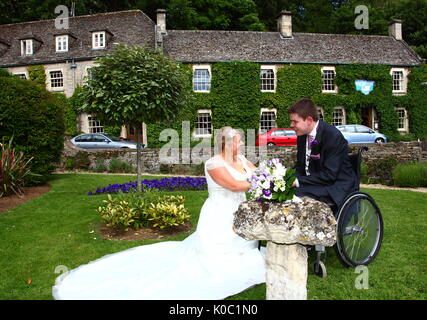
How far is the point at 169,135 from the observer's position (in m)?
25.5

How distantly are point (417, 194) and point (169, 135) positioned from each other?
58.1ft

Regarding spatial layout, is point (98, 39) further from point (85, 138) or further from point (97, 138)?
point (97, 138)

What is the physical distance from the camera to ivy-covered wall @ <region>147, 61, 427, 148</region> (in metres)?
25.7

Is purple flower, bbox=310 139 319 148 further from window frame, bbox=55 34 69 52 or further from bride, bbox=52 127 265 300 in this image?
window frame, bbox=55 34 69 52

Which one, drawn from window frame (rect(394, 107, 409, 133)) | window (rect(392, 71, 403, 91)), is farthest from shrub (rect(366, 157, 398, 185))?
window (rect(392, 71, 403, 91))

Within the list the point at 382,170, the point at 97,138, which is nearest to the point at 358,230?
the point at 382,170

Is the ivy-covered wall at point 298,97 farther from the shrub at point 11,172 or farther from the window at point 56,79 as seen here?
the shrub at point 11,172

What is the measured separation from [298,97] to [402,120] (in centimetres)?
982

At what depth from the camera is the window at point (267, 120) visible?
88.4 ft

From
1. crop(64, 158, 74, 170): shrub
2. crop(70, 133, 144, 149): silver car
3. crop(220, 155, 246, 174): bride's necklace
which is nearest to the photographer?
crop(220, 155, 246, 174): bride's necklace

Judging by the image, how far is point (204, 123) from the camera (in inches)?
1043

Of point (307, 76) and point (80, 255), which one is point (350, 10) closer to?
point (307, 76)

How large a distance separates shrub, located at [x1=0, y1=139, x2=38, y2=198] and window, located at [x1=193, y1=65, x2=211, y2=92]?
57.0 ft

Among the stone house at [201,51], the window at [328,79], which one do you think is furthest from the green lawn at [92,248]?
the window at [328,79]
